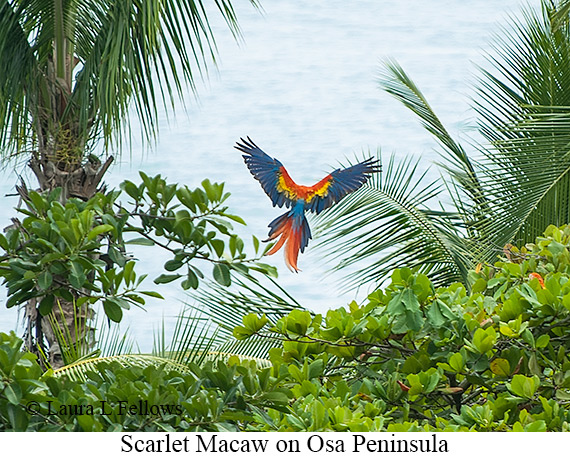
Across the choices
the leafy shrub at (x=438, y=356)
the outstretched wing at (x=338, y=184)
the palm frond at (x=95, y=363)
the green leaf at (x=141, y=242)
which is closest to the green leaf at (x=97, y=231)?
the green leaf at (x=141, y=242)

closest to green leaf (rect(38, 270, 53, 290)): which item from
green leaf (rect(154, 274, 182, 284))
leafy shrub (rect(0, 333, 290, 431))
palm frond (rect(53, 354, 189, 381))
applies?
leafy shrub (rect(0, 333, 290, 431))

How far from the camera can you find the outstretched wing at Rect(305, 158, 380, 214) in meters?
5.43

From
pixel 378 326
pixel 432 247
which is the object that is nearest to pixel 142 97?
pixel 432 247

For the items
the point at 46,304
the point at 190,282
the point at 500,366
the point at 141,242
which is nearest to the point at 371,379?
the point at 500,366

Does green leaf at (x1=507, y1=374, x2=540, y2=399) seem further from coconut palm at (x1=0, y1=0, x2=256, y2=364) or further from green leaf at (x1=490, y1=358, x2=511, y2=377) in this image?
coconut palm at (x1=0, y1=0, x2=256, y2=364)

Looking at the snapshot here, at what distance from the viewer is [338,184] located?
5461 mm

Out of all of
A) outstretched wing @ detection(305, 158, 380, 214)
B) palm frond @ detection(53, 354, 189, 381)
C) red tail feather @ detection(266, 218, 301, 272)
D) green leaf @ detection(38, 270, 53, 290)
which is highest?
outstretched wing @ detection(305, 158, 380, 214)

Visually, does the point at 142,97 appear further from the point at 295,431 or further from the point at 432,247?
the point at 295,431

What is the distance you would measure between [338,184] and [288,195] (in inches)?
16.5

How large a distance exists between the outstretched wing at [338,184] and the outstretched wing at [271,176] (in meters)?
0.22

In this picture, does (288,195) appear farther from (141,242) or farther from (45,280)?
(45,280)

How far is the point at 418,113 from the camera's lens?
6.52 m

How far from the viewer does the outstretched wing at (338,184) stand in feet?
17.8

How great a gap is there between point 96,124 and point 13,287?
3.17 metres
